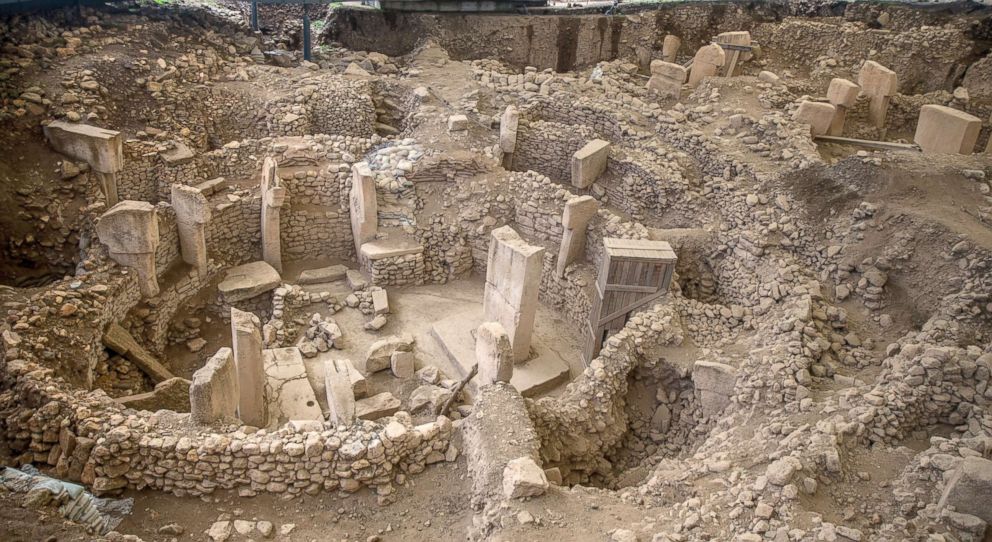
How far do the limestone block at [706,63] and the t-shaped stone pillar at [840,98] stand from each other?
2408 mm

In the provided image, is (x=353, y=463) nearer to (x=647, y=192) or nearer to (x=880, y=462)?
(x=880, y=462)

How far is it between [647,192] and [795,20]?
353 inches

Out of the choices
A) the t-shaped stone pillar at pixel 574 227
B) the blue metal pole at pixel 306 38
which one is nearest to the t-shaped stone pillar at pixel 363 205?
the t-shaped stone pillar at pixel 574 227

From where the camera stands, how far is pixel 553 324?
10.7m

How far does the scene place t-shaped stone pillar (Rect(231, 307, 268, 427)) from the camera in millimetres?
7520

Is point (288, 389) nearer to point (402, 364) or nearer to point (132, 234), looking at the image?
point (402, 364)

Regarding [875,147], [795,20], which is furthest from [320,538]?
[795,20]

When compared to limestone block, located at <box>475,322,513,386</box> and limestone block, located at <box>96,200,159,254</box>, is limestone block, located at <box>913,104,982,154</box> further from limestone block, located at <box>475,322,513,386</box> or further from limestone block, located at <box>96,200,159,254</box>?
limestone block, located at <box>96,200,159,254</box>

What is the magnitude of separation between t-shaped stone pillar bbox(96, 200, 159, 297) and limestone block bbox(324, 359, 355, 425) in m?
2.86

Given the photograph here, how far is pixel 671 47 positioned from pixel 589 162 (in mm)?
7834

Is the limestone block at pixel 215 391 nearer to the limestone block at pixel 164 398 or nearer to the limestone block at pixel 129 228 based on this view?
the limestone block at pixel 164 398

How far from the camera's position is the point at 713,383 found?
7887 mm

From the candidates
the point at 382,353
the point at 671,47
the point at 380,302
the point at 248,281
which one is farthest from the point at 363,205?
the point at 671,47

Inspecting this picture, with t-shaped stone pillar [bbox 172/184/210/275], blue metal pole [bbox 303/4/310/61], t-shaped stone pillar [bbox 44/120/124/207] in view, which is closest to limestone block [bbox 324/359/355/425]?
t-shaped stone pillar [bbox 172/184/210/275]
